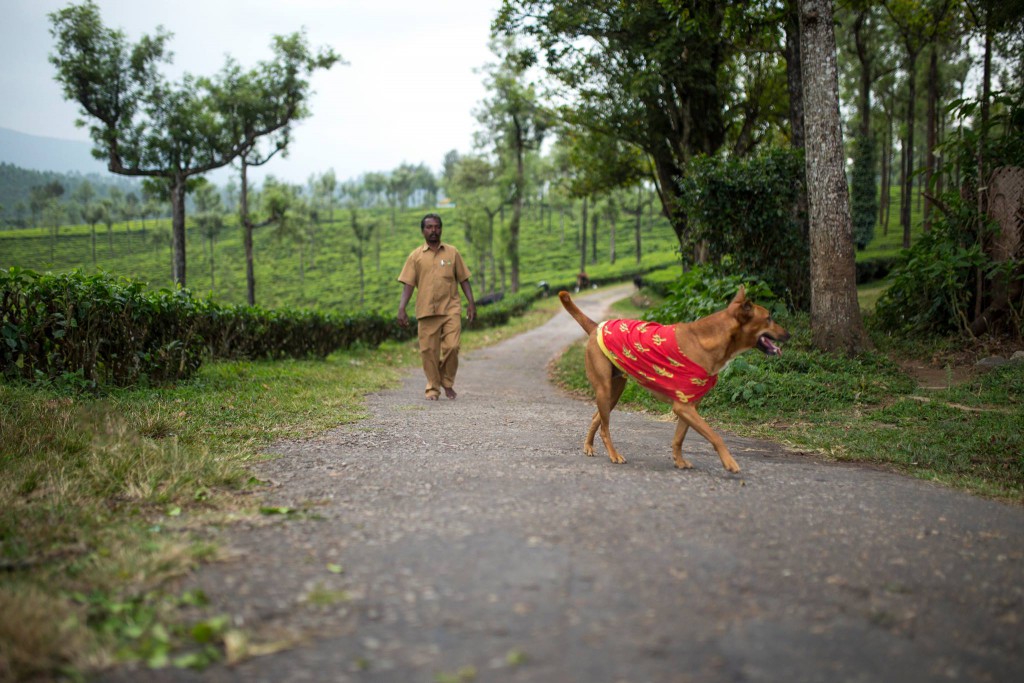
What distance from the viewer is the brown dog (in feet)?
15.4

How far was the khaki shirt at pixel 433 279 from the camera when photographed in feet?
29.0

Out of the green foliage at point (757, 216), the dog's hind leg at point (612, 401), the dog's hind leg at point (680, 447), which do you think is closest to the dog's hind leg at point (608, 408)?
the dog's hind leg at point (612, 401)

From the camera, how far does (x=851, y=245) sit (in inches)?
367

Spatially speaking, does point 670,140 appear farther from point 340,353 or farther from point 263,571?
point 263,571

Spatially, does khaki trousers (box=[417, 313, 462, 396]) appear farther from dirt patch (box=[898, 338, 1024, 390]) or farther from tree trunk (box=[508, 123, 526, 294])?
tree trunk (box=[508, 123, 526, 294])

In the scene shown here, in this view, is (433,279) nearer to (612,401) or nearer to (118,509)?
(612,401)

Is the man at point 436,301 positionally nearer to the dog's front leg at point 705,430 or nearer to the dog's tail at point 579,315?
the dog's tail at point 579,315

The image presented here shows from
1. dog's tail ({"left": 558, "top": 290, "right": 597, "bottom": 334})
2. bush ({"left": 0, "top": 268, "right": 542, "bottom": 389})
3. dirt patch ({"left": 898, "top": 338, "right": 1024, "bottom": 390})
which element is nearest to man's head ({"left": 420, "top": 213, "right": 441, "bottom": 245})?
bush ({"left": 0, "top": 268, "right": 542, "bottom": 389})

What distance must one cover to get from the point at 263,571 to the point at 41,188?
86032mm

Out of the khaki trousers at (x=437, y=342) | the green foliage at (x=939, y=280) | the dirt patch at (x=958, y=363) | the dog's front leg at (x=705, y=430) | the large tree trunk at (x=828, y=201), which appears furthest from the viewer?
the green foliage at (x=939, y=280)

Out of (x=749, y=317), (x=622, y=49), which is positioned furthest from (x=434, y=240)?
(x=622, y=49)

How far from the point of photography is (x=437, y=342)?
9070mm

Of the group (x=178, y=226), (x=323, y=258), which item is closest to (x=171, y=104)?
(x=178, y=226)

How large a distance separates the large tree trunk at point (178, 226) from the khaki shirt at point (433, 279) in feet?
68.2
